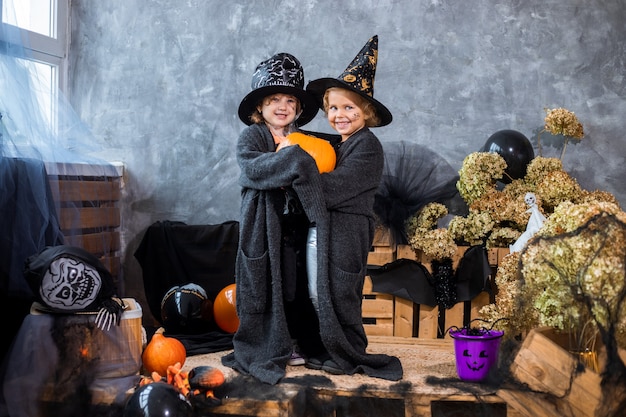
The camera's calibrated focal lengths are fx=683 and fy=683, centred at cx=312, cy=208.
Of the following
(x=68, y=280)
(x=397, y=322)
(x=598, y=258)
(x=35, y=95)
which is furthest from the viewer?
(x=397, y=322)

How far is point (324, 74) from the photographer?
4477 mm

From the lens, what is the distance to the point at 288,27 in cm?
452

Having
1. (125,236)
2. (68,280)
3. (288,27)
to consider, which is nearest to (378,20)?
(288,27)

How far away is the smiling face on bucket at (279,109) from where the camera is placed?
3237 mm

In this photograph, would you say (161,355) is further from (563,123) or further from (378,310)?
(563,123)

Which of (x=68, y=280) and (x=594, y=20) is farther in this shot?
(x=594, y=20)

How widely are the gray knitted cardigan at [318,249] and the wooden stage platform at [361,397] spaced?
3.3 inches

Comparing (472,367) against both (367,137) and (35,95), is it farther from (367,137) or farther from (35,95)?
(35,95)

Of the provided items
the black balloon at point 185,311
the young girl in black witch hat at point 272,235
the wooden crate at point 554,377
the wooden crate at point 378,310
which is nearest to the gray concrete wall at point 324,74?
the black balloon at point 185,311

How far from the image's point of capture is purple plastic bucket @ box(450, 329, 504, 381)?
113 inches

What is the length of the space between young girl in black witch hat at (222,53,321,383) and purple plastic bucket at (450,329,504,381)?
693 millimetres

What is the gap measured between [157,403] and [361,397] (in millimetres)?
834

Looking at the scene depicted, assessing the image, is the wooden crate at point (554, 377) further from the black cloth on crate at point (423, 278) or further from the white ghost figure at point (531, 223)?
the black cloth on crate at point (423, 278)

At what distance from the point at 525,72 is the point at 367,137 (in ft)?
5.29
